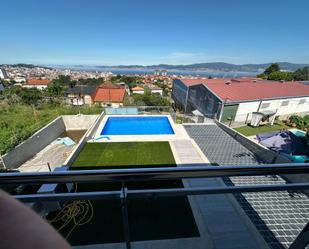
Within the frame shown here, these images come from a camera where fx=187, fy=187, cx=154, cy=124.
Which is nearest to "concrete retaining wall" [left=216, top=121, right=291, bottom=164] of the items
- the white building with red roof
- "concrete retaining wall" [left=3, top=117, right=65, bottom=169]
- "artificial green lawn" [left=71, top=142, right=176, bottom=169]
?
"artificial green lawn" [left=71, top=142, right=176, bottom=169]

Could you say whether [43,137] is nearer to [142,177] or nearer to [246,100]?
[142,177]

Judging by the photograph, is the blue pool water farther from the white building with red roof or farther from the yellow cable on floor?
the yellow cable on floor

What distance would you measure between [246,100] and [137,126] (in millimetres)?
9704

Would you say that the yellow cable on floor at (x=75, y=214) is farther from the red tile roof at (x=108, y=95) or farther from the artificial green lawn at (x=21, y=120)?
the red tile roof at (x=108, y=95)

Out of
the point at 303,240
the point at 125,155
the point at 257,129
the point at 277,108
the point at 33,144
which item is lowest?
the point at 257,129

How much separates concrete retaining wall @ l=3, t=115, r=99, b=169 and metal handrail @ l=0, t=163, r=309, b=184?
10.5 m

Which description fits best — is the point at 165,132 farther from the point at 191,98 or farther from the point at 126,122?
the point at 191,98

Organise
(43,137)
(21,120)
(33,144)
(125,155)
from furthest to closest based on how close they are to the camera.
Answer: (21,120)
(43,137)
(33,144)
(125,155)

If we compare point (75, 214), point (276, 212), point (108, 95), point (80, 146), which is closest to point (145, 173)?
point (75, 214)

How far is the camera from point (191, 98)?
898 inches

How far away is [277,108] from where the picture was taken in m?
Answer: 18.1

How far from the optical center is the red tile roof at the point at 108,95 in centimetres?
3111

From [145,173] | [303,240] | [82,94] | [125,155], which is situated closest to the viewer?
[145,173]

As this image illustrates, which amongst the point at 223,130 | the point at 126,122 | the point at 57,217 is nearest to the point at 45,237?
the point at 57,217
